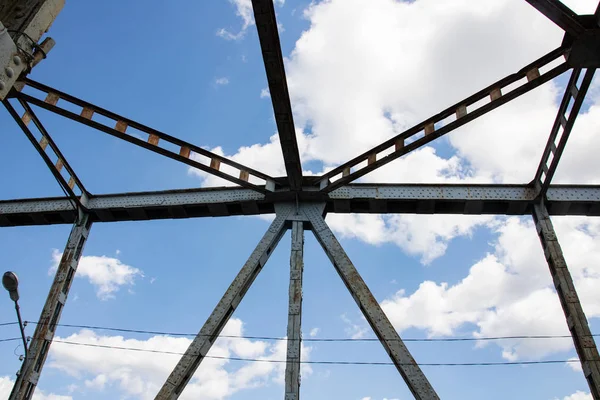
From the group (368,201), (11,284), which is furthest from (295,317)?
(11,284)

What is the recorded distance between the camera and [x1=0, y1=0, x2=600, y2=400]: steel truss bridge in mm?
9172

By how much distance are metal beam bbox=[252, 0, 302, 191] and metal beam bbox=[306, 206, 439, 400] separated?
1358mm

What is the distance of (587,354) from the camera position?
9438 mm

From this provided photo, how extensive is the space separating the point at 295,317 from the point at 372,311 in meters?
1.66

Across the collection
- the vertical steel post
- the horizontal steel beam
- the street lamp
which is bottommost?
the street lamp

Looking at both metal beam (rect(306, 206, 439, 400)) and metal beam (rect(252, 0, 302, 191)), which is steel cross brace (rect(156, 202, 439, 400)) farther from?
metal beam (rect(252, 0, 302, 191))

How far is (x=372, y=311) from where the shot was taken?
10070 mm

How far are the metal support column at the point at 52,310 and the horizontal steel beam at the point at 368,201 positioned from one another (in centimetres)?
79

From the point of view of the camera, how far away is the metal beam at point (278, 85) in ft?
25.8

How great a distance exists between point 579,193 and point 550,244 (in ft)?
6.06

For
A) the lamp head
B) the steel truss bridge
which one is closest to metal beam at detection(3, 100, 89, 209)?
the steel truss bridge

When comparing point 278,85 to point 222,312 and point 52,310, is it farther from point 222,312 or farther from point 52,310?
point 52,310

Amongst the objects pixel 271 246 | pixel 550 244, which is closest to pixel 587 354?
pixel 550 244

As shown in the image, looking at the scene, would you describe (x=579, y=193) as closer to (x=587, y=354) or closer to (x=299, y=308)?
(x=587, y=354)
